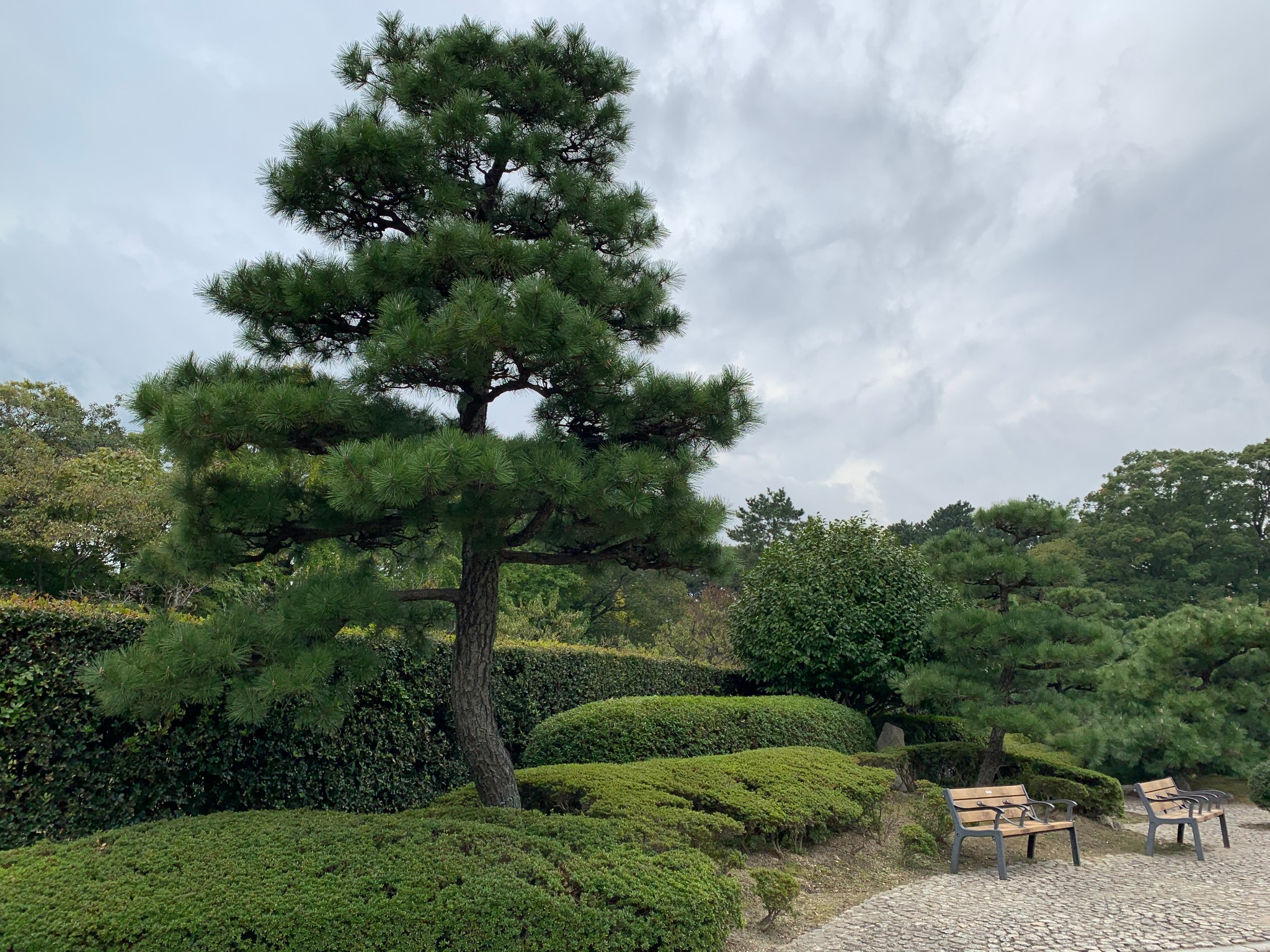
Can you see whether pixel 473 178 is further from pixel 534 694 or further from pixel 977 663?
pixel 977 663

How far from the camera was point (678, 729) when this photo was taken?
24.7 ft

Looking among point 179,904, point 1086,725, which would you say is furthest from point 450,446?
point 1086,725

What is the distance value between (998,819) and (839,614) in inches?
188

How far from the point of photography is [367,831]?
3867 mm

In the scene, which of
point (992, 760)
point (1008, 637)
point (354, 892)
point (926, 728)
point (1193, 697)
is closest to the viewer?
point (354, 892)

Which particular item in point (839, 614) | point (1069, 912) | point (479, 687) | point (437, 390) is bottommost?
point (1069, 912)

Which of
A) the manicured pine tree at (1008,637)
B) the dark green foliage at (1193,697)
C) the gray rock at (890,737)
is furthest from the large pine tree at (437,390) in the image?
the dark green foliage at (1193,697)

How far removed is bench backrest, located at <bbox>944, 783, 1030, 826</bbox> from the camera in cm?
570

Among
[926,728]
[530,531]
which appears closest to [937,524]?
[926,728]

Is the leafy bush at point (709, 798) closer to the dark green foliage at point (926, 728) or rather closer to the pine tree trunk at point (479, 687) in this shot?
the pine tree trunk at point (479, 687)

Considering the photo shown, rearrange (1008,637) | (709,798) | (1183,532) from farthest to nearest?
(1183,532)
(1008,637)
(709,798)

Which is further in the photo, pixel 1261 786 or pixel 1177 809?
pixel 1261 786

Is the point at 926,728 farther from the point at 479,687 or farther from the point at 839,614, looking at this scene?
the point at 479,687

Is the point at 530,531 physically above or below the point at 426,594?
above
